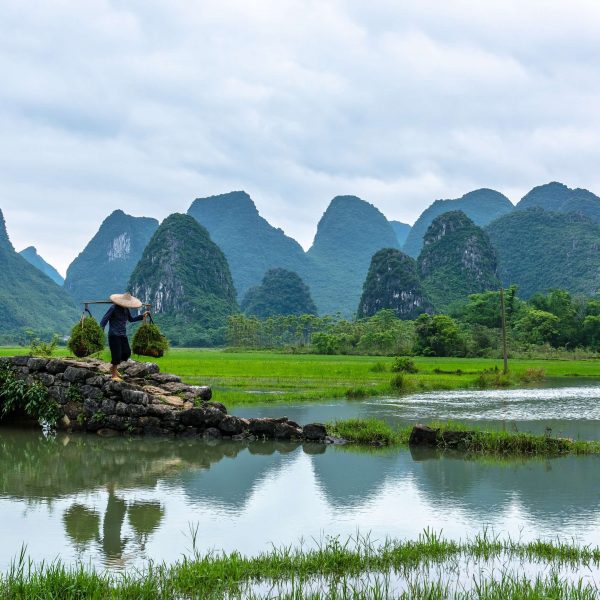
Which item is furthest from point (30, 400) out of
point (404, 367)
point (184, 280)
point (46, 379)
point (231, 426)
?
point (184, 280)

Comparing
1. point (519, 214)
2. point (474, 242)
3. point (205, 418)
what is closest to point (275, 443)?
point (205, 418)

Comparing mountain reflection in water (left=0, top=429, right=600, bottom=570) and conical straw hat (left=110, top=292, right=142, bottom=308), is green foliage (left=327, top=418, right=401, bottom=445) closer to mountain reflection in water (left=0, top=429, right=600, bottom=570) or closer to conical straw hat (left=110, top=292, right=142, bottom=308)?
mountain reflection in water (left=0, top=429, right=600, bottom=570)

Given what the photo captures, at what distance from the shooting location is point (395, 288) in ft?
246

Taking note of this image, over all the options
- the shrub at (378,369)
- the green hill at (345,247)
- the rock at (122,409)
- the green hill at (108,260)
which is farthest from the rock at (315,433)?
A: the green hill at (108,260)

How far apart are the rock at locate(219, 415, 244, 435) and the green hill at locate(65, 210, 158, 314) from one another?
13408 centimetres

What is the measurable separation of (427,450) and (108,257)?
481 ft

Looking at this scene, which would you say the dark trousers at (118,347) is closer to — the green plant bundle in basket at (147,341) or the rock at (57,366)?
the green plant bundle in basket at (147,341)

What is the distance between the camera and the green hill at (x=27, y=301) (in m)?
83.3

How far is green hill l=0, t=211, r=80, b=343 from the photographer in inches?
3280

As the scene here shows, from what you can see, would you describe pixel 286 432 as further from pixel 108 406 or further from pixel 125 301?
pixel 125 301

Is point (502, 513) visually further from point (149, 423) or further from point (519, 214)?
point (519, 214)

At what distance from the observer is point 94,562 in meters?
3.89

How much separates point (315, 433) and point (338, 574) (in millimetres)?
4890

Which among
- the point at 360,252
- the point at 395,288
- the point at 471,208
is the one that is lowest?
the point at 395,288
